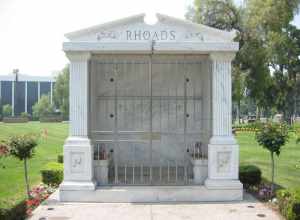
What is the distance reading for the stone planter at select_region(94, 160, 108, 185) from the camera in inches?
427

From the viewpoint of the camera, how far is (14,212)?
7.97 metres

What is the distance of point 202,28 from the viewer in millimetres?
10430

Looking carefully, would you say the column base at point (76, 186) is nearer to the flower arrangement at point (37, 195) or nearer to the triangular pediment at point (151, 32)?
Result: the flower arrangement at point (37, 195)

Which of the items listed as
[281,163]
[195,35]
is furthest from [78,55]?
[281,163]

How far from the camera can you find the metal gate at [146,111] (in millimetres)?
12477

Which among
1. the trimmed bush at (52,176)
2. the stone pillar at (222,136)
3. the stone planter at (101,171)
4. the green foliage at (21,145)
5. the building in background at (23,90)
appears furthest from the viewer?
the building in background at (23,90)

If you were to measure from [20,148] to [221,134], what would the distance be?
492cm

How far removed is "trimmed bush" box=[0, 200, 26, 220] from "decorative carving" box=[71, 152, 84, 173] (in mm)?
1890

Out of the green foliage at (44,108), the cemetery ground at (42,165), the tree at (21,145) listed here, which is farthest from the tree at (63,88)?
the tree at (21,145)

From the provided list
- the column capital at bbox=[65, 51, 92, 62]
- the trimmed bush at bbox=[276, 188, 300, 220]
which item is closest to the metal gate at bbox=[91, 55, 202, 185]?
the column capital at bbox=[65, 51, 92, 62]

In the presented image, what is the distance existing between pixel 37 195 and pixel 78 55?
373 cm

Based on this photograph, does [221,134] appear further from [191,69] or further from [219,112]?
[191,69]

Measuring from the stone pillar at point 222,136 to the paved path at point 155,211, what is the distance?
652 mm

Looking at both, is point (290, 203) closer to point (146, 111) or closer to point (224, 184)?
point (224, 184)
